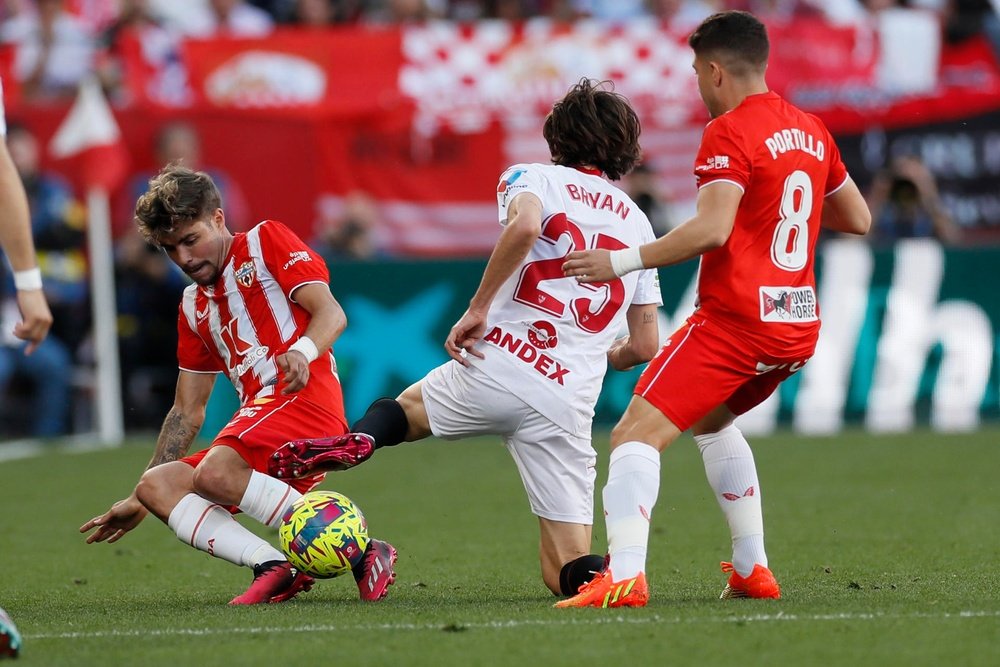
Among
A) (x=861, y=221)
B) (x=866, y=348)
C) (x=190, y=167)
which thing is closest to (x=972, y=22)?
(x=866, y=348)

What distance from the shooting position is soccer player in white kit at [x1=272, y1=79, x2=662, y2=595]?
249 inches

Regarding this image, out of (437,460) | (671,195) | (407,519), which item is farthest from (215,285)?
(671,195)

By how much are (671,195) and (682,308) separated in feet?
8.31

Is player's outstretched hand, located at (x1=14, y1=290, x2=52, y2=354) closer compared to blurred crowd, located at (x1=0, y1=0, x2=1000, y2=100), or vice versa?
player's outstretched hand, located at (x1=14, y1=290, x2=52, y2=354)

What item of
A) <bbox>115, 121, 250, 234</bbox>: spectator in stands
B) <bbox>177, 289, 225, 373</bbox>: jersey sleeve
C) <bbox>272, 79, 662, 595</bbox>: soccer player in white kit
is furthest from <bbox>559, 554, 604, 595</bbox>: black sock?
<bbox>115, 121, 250, 234</bbox>: spectator in stands

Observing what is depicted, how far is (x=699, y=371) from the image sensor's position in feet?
19.7

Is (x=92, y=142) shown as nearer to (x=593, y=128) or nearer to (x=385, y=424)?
(x=385, y=424)

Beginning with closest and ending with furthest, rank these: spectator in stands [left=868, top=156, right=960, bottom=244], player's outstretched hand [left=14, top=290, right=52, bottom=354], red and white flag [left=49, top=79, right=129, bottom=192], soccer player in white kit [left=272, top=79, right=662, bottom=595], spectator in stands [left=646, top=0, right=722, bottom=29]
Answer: player's outstretched hand [left=14, top=290, right=52, bottom=354] → soccer player in white kit [left=272, top=79, right=662, bottom=595] → red and white flag [left=49, top=79, right=129, bottom=192] → spectator in stands [left=868, top=156, right=960, bottom=244] → spectator in stands [left=646, top=0, right=722, bottom=29]

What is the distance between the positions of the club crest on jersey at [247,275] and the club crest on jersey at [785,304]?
82.1 inches

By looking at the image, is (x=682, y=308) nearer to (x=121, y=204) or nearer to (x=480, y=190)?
(x=480, y=190)

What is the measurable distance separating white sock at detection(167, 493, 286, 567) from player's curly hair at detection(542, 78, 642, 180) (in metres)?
1.94

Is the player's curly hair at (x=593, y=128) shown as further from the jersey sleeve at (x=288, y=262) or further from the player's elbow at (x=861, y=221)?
the jersey sleeve at (x=288, y=262)

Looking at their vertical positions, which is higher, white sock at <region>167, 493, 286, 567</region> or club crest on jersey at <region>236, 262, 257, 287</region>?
club crest on jersey at <region>236, 262, 257, 287</region>

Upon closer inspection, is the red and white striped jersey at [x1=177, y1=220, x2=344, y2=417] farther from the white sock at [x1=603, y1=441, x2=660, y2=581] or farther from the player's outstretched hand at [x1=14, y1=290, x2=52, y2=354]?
the player's outstretched hand at [x1=14, y1=290, x2=52, y2=354]
